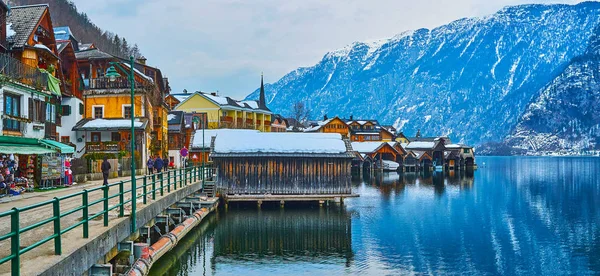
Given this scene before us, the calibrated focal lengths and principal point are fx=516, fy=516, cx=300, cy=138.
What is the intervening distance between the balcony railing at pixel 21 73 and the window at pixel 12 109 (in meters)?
1.07

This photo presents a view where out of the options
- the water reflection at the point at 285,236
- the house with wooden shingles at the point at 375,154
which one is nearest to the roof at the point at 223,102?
the house with wooden shingles at the point at 375,154

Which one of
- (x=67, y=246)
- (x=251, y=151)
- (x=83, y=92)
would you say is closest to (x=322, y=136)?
(x=251, y=151)

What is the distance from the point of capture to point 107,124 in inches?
1909

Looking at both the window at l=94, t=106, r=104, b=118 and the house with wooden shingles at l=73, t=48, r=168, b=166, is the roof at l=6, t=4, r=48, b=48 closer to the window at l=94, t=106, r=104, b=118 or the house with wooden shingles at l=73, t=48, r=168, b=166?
the house with wooden shingles at l=73, t=48, r=168, b=166

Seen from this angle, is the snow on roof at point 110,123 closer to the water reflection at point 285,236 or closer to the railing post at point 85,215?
the water reflection at point 285,236

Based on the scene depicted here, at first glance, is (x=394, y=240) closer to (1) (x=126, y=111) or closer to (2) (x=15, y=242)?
(2) (x=15, y=242)

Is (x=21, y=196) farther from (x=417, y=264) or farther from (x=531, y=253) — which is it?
(x=531, y=253)

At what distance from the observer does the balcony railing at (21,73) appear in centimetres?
2909

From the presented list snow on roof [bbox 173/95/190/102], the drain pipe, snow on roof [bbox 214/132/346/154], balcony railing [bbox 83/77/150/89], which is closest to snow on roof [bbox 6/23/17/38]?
snow on roof [bbox 214/132/346/154]

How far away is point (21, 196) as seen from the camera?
79.5 feet

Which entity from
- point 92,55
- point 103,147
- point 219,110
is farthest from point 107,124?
point 219,110

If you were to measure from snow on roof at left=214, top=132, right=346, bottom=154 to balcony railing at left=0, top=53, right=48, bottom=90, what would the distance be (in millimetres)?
13534

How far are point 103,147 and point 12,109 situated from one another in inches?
730

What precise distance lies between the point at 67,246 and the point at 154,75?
53791 mm
